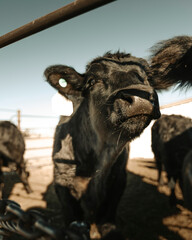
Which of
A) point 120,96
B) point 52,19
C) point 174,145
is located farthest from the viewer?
point 174,145

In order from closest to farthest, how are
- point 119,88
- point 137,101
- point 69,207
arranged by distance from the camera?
point 137,101 < point 119,88 < point 69,207

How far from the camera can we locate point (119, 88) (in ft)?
5.83

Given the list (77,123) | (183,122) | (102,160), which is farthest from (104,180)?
(183,122)

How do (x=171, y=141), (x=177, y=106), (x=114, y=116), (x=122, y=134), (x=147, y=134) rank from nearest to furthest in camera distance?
(x=114, y=116), (x=122, y=134), (x=171, y=141), (x=177, y=106), (x=147, y=134)

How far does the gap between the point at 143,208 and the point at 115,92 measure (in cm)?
321

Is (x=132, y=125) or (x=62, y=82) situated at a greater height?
(x=62, y=82)

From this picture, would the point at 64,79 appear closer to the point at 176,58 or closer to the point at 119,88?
the point at 119,88

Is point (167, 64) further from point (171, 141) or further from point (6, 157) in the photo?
point (6, 157)

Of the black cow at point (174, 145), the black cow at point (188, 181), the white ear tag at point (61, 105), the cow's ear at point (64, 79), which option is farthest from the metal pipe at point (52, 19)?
the black cow at point (174, 145)

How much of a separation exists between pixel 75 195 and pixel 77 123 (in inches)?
35.1

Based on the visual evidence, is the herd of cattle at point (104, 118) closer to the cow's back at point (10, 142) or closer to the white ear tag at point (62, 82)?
the white ear tag at point (62, 82)

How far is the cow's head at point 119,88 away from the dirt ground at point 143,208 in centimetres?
203

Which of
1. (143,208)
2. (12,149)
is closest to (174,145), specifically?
(143,208)

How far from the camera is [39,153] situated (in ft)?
34.1
